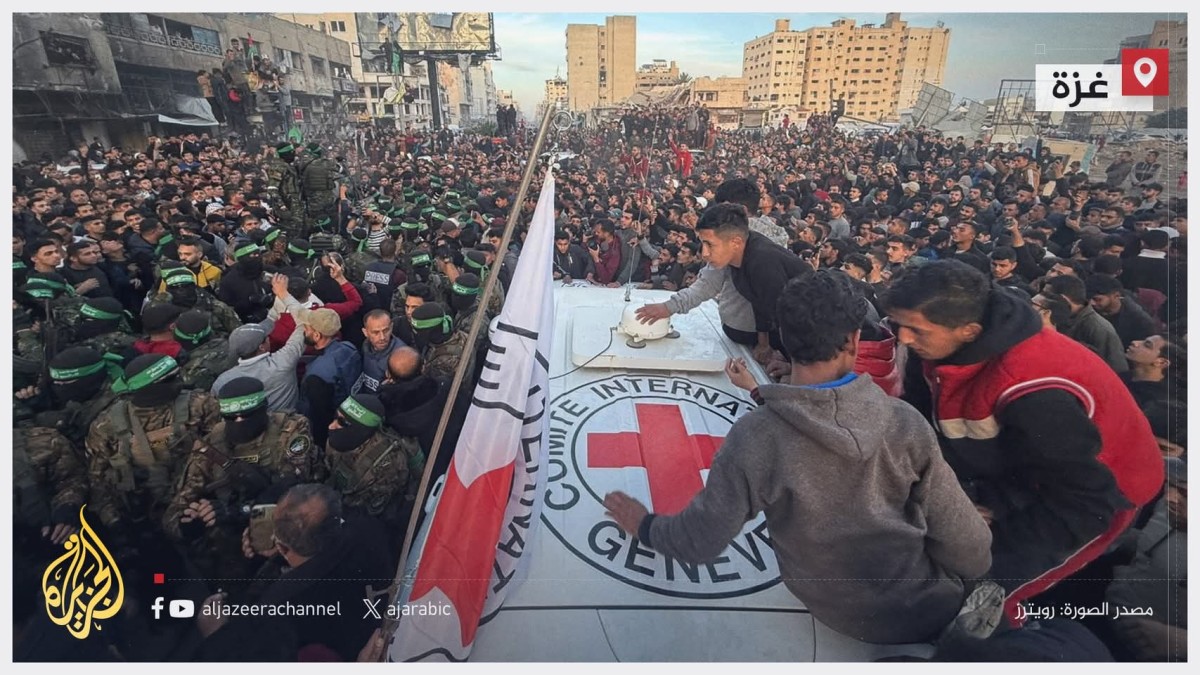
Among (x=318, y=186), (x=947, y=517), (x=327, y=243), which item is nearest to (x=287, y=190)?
(x=318, y=186)

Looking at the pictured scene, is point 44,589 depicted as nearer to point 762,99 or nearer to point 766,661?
point 766,661

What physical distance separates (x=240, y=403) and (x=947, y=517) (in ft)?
7.54

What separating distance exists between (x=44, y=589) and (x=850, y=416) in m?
2.69

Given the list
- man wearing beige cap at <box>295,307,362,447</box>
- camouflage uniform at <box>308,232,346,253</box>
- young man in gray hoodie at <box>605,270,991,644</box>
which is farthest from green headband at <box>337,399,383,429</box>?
camouflage uniform at <box>308,232,346,253</box>

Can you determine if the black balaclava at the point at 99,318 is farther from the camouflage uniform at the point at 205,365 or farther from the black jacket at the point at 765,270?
the black jacket at the point at 765,270

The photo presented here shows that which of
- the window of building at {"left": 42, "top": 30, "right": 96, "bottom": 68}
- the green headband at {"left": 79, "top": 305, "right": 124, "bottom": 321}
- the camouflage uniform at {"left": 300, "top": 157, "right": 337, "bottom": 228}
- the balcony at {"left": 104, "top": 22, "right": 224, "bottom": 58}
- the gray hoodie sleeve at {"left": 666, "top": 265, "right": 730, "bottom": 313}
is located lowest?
the green headband at {"left": 79, "top": 305, "right": 124, "bottom": 321}

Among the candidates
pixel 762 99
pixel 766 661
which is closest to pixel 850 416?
pixel 766 661

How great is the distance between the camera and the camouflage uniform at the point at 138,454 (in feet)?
6.75

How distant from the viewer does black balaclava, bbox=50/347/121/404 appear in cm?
221

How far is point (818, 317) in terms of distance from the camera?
1122 mm

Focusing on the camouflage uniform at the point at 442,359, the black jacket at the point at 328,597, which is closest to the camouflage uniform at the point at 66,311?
the camouflage uniform at the point at 442,359

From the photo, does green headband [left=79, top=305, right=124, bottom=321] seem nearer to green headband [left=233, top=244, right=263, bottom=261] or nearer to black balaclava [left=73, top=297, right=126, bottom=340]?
black balaclava [left=73, top=297, right=126, bottom=340]

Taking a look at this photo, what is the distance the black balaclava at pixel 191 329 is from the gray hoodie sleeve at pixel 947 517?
125 inches

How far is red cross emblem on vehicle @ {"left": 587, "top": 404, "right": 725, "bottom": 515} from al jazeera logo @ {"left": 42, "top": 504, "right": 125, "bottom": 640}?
1767 mm
